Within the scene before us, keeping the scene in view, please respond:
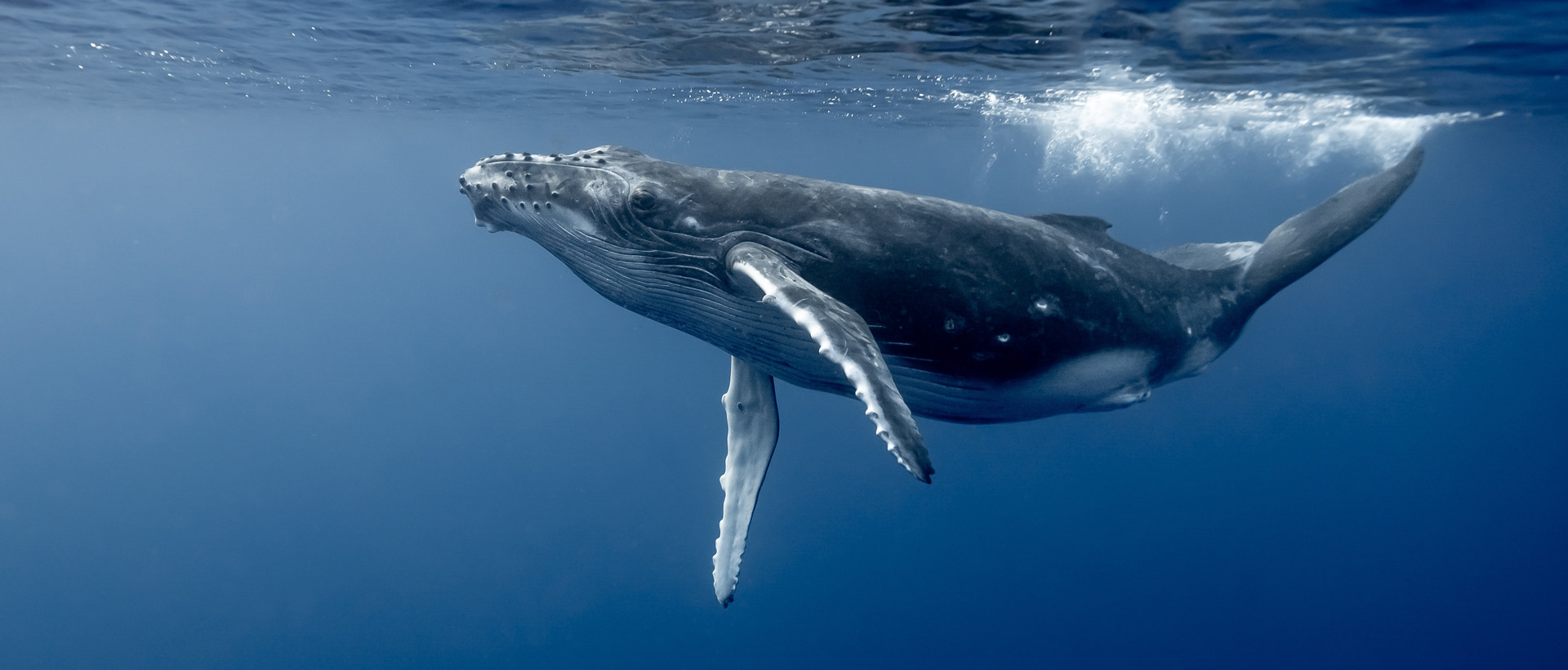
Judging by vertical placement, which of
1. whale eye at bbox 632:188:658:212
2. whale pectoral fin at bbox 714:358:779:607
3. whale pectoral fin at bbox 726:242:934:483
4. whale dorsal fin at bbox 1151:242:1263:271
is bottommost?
whale pectoral fin at bbox 714:358:779:607

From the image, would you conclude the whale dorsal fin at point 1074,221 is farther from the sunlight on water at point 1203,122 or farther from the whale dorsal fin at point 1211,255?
the sunlight on water at point 1203,122

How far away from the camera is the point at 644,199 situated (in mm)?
4586

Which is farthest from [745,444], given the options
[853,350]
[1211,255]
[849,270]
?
[1211,255]

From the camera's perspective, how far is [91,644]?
29000mm

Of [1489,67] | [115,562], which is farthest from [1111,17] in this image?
[115,562]

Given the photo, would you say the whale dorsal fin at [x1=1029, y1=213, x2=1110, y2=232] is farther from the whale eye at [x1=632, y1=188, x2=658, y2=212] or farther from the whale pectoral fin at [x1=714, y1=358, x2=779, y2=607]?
the whale eye at [x1=632, y1=188, x2=658, y2=212]

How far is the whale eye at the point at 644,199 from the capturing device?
4574mm

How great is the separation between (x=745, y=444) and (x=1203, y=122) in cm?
2732

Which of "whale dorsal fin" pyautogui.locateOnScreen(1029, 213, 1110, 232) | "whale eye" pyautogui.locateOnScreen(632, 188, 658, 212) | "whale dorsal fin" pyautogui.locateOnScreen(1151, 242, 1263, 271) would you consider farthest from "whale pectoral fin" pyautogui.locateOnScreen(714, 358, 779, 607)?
"whale dorsal fin" pyautogui.locateOnScreen(1151, 242, 1263, 271)

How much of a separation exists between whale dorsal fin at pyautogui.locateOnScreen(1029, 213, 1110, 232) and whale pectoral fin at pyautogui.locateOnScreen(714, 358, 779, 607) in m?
2.35

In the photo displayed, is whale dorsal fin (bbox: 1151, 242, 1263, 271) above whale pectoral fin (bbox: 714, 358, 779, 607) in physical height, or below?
above

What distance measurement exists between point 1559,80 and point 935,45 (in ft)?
51.3

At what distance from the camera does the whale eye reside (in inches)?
180

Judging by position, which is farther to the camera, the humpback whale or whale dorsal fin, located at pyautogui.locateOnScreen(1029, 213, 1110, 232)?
whale dorsal fin, located at pyautogui.locateOnScreen(1029, 213, 1110, 232)
